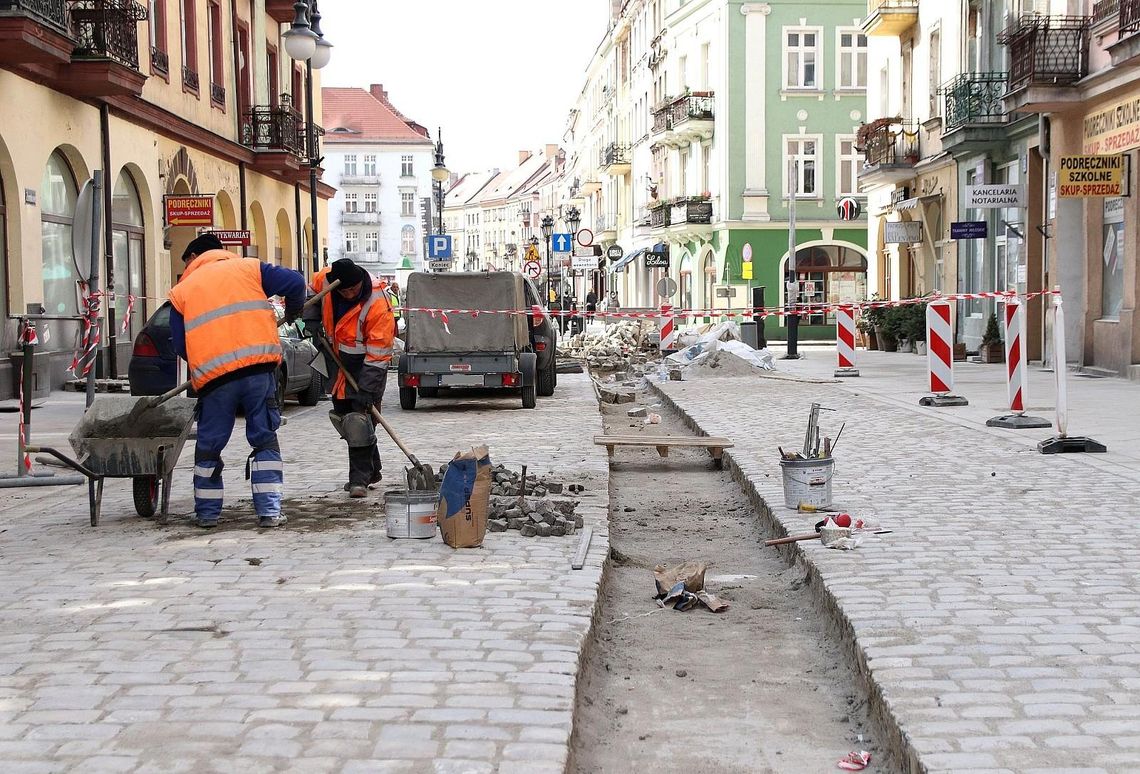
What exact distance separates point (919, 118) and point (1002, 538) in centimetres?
2730

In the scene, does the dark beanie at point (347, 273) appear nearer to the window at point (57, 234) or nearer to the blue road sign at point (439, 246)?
the window at point (57, 234)

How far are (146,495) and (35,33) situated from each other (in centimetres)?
1171

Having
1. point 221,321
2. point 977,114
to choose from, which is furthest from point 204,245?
point 977,114

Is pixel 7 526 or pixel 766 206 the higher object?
pixel 766 206

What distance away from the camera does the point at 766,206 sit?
49844mm

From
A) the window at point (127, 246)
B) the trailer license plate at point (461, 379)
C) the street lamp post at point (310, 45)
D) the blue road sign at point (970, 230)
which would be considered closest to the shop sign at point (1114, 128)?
the blue road sign at point (970, 230)

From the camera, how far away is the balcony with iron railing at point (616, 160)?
70.9m

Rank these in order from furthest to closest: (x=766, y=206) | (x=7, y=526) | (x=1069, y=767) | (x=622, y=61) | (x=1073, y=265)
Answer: (x=622, y=61) < (x=766, y=206) < (x=1073, y=265) < (x=7, y=526) < (x=1069, y=767)


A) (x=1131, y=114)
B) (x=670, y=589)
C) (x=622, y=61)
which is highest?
(x=622, y=61)

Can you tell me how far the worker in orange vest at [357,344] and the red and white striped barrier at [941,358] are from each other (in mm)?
8716

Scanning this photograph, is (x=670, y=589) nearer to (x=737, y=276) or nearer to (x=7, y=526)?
(x=7, y=526)

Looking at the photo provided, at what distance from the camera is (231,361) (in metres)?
7.84

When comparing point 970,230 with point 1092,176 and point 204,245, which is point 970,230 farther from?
point 204,245

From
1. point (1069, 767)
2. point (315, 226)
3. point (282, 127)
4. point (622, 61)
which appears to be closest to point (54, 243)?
point (315, 226)
